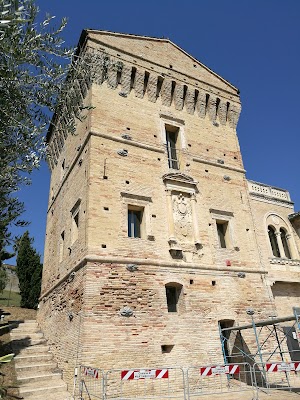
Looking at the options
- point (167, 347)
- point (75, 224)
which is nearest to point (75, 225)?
point (75, 224)

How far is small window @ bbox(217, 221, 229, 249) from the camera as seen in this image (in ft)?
44.4

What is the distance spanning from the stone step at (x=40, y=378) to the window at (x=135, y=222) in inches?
209

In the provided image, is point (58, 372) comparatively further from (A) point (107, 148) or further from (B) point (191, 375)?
(A) point (107, 148)

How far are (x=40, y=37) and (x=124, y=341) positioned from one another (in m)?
8.30

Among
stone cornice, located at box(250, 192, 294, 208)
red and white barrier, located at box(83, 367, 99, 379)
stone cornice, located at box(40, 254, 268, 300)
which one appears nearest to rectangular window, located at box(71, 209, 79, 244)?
stone cornice, located at box(40, 254, 268, 300)

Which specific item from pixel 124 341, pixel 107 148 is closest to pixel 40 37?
pixel 107 148

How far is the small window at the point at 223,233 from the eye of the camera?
44.4 ft

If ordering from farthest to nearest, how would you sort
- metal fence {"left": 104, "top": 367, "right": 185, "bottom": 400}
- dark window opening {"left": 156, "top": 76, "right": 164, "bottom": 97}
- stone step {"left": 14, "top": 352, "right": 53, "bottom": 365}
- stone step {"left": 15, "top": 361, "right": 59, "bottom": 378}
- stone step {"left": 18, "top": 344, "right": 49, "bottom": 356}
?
dark window opening {"left": 156, "top": 76, "right": 164, "bottom": 97}
stone step {"left": 18, "top": 344, "right": 49, "bottom": 356}
stone step {"left": 14, "top": 352, "right": 53, "bottom": 365}
stone step {"left": 15, "top": 361, "right": 59, "bottom": 378}
metal fence {"left": 104, "top": 367, "right": 185, "bottom": 400}

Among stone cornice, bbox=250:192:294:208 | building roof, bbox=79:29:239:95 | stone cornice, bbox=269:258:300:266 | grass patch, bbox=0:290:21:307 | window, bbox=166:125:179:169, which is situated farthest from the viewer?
grass patch, bbox=0:290:21:307

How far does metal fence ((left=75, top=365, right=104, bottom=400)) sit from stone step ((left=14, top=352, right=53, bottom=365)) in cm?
352

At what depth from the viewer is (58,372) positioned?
10.7m

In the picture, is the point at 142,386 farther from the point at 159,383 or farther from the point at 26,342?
the point at 26,342

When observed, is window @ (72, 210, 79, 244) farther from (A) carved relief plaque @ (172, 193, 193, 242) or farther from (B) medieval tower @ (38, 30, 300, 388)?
(A) carved relief plaque @ (172, 193, 193, 242)

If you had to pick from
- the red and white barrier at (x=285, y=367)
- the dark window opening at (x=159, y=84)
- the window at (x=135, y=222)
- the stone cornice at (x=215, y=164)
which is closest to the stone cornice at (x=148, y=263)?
the window at (x=135, y=222)
